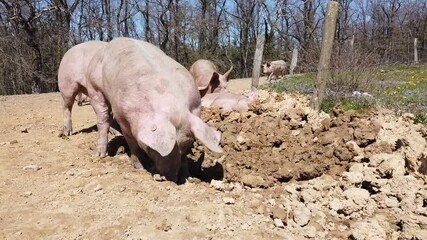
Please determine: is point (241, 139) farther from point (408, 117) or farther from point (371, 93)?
point (371, 93)

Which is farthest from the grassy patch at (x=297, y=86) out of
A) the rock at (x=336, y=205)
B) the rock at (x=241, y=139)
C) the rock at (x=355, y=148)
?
the rock at (x=336, y=205)

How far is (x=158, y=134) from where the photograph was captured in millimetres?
3602

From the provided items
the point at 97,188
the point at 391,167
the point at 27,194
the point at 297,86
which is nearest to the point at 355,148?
the point at 391,167

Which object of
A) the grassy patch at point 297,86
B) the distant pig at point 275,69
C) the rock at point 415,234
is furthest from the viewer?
the distant pig at point 275,69

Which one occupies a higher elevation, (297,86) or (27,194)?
(297,86)

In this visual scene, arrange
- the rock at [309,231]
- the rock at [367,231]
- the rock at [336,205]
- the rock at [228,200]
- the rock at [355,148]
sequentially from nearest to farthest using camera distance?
the rock at [367,231], the rock at [309,231], the rock at [336,205], the rock at [228,200], the rock at [355,148]

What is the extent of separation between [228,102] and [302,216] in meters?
4.46

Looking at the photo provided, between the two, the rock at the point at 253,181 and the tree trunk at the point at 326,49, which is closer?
the rock at the point at 253,181

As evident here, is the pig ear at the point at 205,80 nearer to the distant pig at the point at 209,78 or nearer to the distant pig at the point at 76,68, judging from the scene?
the distant pig at the point at 209,78

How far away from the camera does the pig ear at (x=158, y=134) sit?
354 cm

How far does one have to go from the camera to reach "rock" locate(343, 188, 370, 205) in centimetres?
343

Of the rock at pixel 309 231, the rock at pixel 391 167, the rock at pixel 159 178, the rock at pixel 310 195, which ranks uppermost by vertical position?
the rock at pixel 391 167

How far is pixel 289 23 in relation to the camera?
39.1 metres

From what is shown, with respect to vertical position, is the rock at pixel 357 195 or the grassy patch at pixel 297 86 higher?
the grassy patch at pixel 297 86
